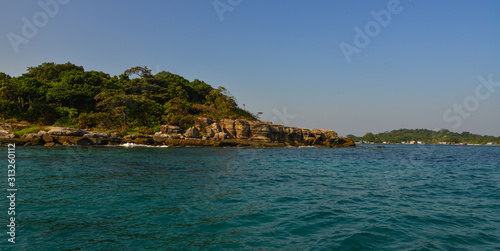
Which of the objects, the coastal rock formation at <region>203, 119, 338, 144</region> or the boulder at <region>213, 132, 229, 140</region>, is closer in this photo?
the boulder at <region>213, 132, 229, 140</region>

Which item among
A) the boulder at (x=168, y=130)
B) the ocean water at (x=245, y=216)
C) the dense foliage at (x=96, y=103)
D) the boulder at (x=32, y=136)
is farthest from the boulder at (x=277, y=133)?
the ocean water at (x=245, y=216)

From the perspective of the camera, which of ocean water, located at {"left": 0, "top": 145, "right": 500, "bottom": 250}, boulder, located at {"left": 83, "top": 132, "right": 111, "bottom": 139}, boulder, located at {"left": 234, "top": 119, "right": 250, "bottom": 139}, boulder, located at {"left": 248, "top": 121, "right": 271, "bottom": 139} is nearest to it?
ocean water, located at {"left": 0, "top": 145, "right": 500, "bottom": 250}

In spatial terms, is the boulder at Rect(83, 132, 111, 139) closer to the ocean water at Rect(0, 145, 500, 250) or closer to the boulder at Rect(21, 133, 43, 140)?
the boulder at Rect(21, 133, 43, 140)

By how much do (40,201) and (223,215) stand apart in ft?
21.0

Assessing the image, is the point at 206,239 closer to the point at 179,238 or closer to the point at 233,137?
the point at 179,238

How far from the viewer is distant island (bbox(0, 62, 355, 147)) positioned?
47.7 metres

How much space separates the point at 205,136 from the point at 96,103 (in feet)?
98.5

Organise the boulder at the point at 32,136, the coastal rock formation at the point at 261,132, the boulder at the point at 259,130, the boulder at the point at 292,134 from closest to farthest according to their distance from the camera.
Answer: the boulder at the point at 32,136
the coastal rock formation at the point at 261,132
the boulder at the point at 259,130
the boulder at the point at 292,134

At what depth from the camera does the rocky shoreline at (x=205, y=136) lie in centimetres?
4244

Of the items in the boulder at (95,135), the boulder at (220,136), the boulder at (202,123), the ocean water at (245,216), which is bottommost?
the ocean water at (245,216)

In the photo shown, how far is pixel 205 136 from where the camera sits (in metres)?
56.1

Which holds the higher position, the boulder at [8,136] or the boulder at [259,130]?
the boulder at [259,130]

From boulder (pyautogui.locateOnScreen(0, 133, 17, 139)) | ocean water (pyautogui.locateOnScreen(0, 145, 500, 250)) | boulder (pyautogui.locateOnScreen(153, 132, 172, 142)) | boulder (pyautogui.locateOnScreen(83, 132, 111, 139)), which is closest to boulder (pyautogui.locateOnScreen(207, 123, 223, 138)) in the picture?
boulder (pyautogui.locateOnScreen(153, 132, 172, 142))

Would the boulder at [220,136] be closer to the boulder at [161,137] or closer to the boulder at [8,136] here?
the boulder at [161,137]
